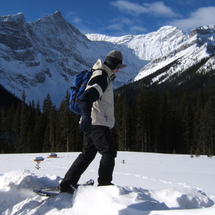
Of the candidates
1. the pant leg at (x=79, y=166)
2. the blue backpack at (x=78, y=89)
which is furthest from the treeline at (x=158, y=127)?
the blue backpack at (x=78, y=89)

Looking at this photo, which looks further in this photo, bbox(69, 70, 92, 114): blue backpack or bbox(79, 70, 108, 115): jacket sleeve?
bbox(69, 70, 92, 114): blue backpack

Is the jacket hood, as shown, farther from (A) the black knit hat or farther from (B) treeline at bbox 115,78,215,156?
(B) treeline at bbox 115,78,215,156

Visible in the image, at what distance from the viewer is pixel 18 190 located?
10.7 feet

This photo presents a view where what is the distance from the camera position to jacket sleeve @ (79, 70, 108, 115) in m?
3.05

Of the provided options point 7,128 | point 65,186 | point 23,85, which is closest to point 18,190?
point 65,186

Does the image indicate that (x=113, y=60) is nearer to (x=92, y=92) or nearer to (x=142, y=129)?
(x=92, y=92)

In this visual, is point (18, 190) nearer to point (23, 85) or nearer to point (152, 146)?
point (152, 146)

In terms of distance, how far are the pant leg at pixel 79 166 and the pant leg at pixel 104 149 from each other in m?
0.17

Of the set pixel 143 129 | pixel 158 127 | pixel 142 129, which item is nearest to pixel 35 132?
pixel 142 129

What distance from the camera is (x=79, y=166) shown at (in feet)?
10.8

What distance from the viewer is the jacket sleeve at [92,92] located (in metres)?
3.05

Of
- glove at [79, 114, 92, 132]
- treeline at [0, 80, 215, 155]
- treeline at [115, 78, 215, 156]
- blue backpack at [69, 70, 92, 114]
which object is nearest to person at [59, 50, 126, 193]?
glove at [79, 114, 92, 132]

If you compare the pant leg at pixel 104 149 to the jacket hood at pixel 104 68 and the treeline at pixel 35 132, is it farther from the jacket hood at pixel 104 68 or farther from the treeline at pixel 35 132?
the treeline at pixel 35 132

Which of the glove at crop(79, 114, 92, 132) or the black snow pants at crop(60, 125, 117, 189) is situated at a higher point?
the glove at crop(79, 114, 92, 132)
